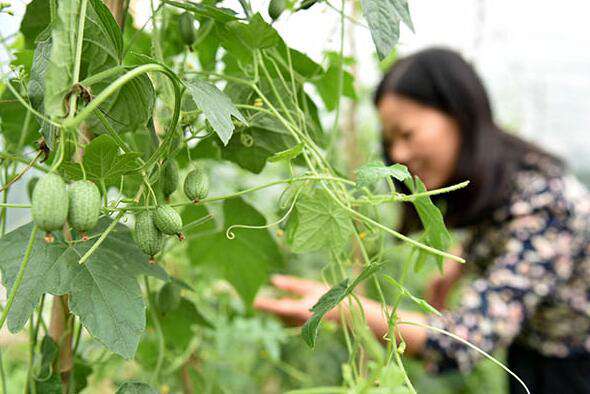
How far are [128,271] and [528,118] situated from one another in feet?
16.1

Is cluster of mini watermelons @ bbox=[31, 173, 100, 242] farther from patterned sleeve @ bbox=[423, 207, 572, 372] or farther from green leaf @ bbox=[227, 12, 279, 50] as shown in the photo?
patterned sleeve @ bbox=[423, 207, 572, 372]

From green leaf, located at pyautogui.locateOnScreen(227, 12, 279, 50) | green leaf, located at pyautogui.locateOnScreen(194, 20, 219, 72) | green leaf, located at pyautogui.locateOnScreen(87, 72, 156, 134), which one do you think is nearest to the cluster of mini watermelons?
green leaf, located at pyautogui.locateOnScreen(87, 72, 156, 134)

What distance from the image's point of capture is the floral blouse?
1.42 meters

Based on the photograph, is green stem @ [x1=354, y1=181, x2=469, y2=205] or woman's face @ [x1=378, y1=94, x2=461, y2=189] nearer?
green stem @ [x1=354, y1=181, x2=469, y2=205]

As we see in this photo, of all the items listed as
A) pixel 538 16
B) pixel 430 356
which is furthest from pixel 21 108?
pixel 538 16

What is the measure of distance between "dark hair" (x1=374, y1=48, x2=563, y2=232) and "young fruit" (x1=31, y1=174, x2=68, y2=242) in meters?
1.30

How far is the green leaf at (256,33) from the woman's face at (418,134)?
3.31 ft

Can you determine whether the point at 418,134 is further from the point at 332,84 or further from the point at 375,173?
the point at 375,173

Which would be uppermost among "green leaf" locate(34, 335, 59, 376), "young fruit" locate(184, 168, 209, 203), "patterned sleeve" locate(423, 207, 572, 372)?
"young fruit" locate(184, 168, 209, 203)

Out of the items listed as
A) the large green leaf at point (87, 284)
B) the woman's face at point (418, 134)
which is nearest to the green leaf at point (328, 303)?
the large green leaf at point (87, 284)

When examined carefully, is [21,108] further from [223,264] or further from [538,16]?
[538,16]

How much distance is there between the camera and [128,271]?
17.9 inches

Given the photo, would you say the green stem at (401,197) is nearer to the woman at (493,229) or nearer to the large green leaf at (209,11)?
the large green leaf at (209,11)

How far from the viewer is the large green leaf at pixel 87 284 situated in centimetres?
41
